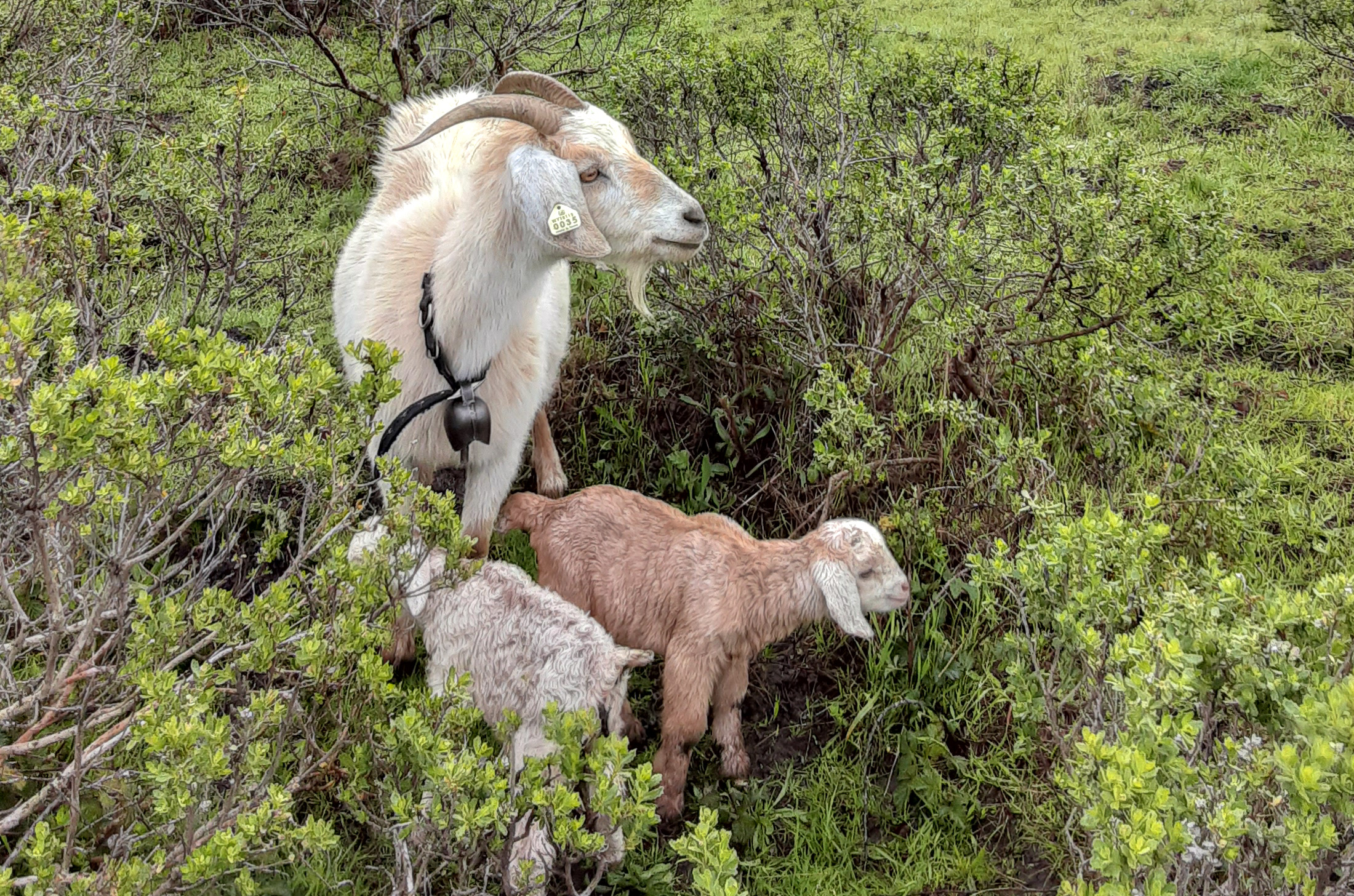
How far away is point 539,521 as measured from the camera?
3318 mm

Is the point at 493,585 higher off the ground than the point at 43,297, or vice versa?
the point at 43,297

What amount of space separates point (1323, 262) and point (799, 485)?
12.3 ft

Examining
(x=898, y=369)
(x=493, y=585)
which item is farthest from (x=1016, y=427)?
(x=493, y=585)

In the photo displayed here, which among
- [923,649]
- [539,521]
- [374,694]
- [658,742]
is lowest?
[658,742]

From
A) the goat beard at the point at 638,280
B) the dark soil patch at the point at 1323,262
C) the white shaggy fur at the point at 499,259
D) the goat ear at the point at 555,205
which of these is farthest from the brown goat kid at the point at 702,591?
the dark soil patch at the point at 1323,262

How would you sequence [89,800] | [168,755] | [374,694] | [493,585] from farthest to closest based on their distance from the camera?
[493,585], [89,800], [374,694], [168,755]

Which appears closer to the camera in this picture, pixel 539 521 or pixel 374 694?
pixel 374 694

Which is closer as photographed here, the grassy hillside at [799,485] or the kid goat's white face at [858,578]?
the grassy hillside at [799,485]

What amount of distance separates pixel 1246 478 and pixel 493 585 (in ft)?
8.31

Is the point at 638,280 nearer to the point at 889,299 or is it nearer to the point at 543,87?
the point at 543,87

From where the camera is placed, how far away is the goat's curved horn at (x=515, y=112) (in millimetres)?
2814

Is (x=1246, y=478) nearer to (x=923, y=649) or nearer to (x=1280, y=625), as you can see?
(x=923, y=649)

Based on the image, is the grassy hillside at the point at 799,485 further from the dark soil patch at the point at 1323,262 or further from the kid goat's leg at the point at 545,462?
the kid goat's leg at the point at 545,462

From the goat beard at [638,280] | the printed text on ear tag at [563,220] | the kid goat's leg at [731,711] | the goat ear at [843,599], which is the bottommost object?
the kid goat's leg at [731,711]
